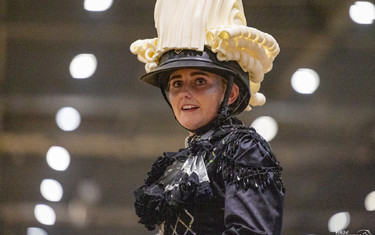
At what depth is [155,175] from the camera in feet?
5.96

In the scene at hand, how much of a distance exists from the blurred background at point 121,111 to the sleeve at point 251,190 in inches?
58.8

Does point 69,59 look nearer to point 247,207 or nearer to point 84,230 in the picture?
point 84,230

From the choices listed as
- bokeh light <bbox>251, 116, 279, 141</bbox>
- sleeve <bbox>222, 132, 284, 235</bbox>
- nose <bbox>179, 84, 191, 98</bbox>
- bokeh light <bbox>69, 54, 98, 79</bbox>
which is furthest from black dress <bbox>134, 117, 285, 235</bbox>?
bokeh light <bbox>69, 54, 98, 79</bbox>

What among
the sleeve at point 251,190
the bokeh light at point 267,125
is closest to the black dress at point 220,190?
the sleeve at point 251,190

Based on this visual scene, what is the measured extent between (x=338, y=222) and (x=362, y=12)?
94 cm

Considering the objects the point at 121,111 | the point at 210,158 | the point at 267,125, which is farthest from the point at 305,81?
the point at 210,158

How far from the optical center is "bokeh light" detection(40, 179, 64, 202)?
3104 mm

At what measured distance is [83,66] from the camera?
3.16 meters

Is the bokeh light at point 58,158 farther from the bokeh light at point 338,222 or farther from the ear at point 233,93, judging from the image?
the ear at point 233,93

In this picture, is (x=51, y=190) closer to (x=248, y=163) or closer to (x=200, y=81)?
(x=200, y=81)

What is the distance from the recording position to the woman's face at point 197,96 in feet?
5.72

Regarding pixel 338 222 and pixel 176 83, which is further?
pixel 338 222

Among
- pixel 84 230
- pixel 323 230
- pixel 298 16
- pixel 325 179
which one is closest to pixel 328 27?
pixel 298 16

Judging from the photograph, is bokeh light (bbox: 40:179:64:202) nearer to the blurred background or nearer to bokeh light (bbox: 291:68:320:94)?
the blurred background
